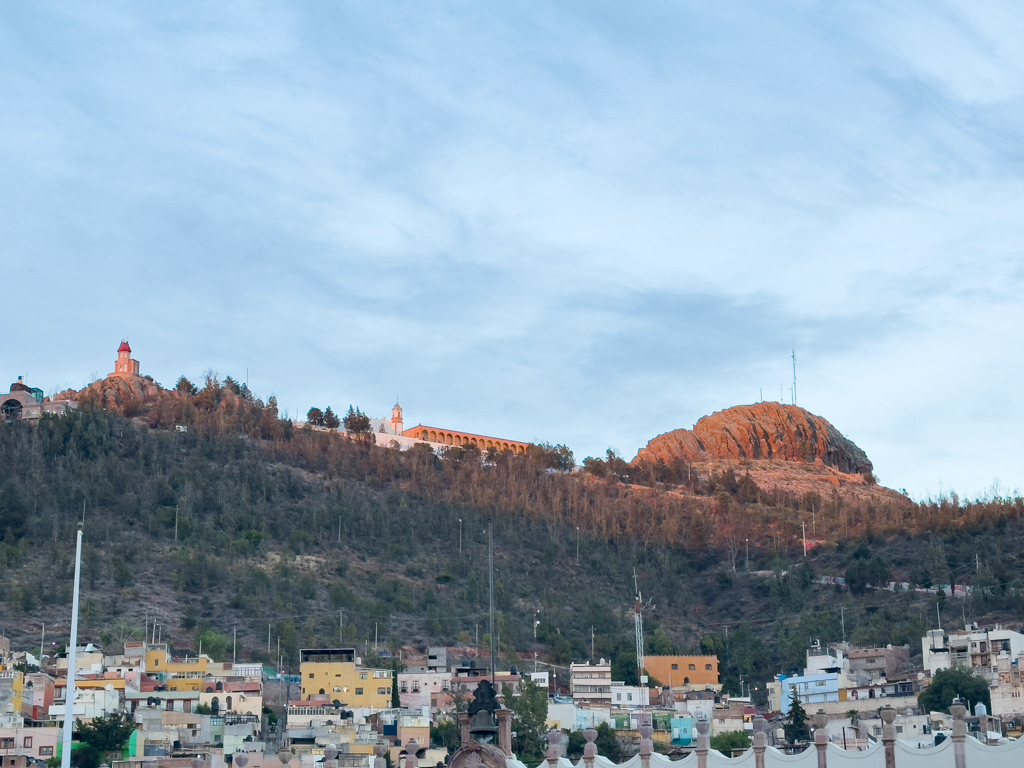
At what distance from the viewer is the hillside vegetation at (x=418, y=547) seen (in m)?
99.6

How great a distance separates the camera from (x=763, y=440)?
16475 cm

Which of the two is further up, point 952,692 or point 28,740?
point 952,692

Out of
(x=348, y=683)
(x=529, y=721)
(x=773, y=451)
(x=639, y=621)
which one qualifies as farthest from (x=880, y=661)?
(x=773, y=451)

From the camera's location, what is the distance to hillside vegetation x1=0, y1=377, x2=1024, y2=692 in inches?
3920

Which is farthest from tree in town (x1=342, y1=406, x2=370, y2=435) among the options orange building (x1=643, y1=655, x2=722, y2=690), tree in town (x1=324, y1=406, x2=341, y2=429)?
orange building (x1=643, y1=655, x2=722, y2=690)

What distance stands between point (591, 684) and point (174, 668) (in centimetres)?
1977

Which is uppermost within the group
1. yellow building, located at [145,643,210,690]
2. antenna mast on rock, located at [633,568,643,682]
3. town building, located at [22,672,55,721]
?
antenna mast on rock, located at [633,568,643,682]

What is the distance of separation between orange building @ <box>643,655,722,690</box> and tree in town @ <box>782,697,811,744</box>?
23.1 m

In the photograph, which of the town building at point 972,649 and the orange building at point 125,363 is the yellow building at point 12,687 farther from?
the orange building at point 125,363

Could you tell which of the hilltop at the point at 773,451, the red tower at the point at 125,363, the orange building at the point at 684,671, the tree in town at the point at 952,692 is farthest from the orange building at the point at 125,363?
Answer: the tree in town at the point at 952,692

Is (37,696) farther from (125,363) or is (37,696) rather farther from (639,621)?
(125,363)

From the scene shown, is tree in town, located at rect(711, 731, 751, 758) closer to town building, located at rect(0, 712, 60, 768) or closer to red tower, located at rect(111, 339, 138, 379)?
town building, located at rect(0, 712, 60, 768)

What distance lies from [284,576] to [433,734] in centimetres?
3570

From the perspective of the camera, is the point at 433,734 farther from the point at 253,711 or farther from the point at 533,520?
the point at 533,520
